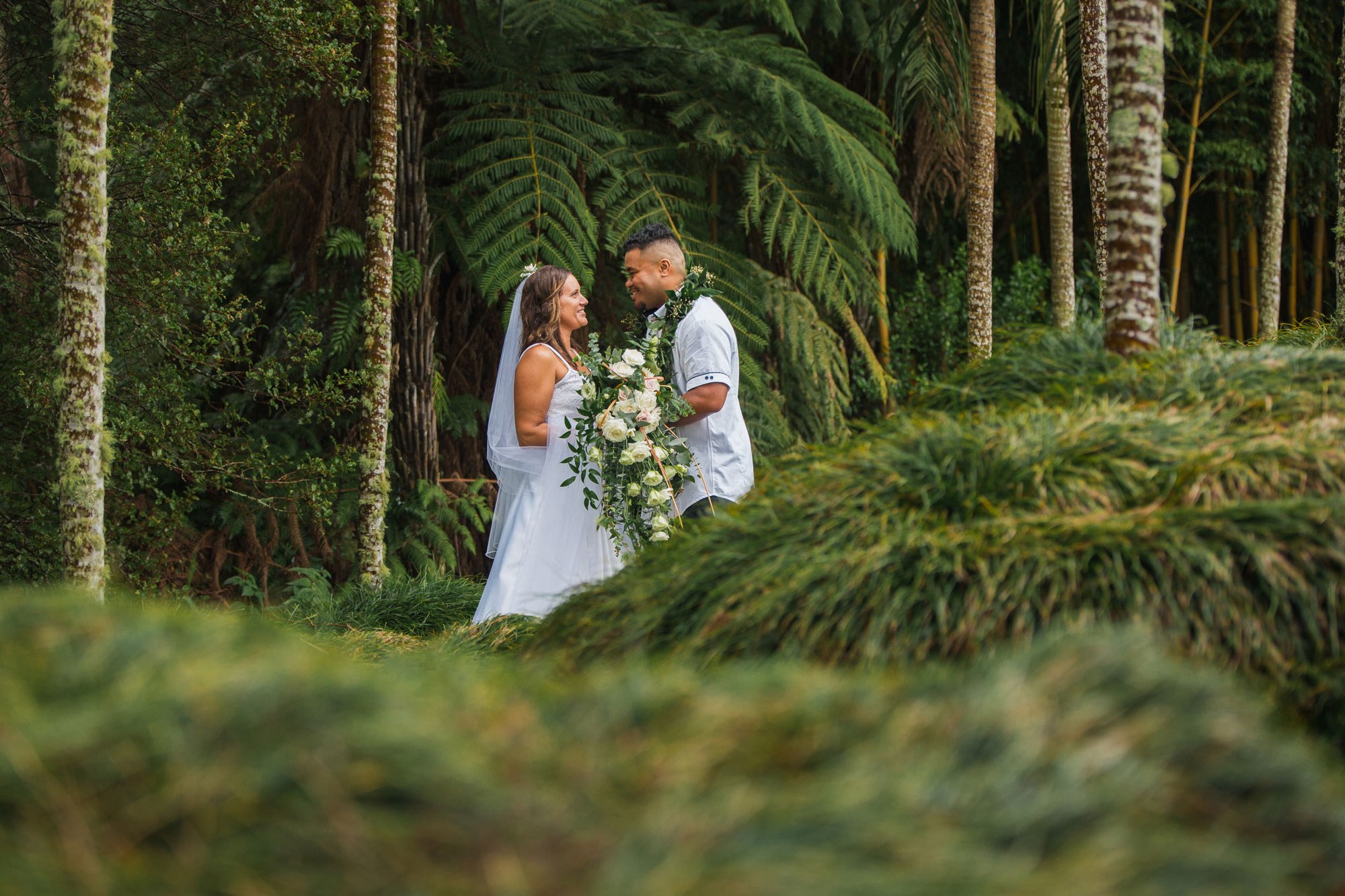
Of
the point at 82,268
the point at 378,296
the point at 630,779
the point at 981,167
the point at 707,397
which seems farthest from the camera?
the point at 981,167

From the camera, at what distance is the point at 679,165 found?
25.6 ft

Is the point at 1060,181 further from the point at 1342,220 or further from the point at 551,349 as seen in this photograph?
the point at 551,349

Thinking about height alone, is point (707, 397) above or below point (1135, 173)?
below

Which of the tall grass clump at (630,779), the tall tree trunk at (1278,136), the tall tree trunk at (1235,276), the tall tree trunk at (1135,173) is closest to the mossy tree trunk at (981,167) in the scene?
the tall tree trunk at (1135,173)

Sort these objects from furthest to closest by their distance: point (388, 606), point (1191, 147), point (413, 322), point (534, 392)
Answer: point (1191, 147), point (413, 322), point (388, 606), point (534, 392)

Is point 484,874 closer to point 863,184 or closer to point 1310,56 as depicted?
point 863,184

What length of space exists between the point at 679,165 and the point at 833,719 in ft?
21.9

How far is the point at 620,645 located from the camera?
7.98 feet

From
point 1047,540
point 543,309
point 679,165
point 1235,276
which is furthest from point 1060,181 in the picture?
point 1235,276

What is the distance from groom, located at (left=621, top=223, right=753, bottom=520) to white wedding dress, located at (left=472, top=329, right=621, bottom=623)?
0.50 m

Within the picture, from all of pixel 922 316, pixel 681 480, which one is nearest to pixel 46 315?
pixel 681 480

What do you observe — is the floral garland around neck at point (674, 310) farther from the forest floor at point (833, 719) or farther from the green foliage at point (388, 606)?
the forest floor at point (833, 719)

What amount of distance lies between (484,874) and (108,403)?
14.5 ft

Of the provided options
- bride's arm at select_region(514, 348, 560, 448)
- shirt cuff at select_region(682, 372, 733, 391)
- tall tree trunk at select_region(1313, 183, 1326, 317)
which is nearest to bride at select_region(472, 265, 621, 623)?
bride's arm at select_region(514, 348, 560, 448)
